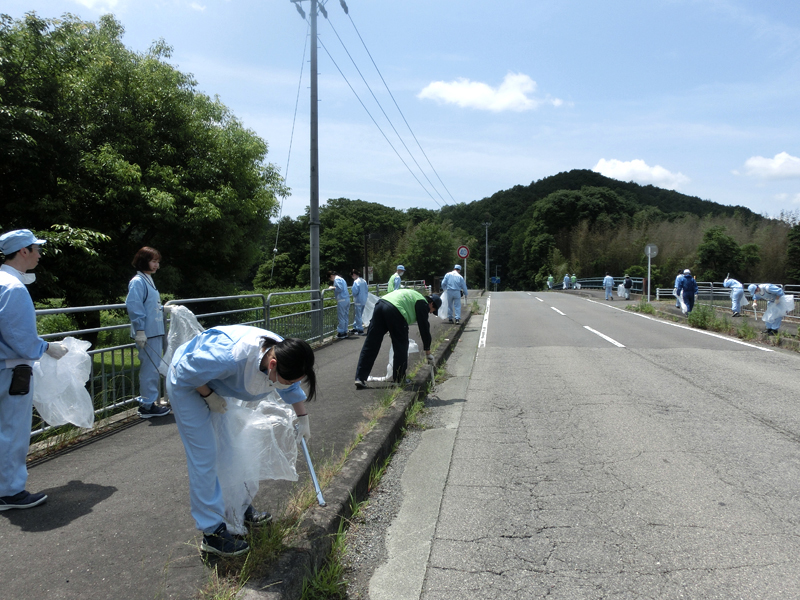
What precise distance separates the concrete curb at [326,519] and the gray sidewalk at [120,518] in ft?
0.09

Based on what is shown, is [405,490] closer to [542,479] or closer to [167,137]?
[542,479]

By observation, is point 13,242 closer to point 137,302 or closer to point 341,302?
point 137,302

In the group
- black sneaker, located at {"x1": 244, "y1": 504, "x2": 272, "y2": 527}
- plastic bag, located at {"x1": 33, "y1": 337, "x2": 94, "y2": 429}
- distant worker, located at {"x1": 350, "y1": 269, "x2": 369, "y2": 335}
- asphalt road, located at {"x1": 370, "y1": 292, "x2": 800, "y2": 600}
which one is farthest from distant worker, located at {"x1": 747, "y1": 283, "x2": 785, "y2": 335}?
plastic bag, located at {"x1": 33, "y1": 337, "x2": 94, "y2": 429}

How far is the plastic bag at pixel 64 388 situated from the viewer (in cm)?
402

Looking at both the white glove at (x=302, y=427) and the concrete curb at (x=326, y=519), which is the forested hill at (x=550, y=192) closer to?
the concrete curb at (x=326, y=519)

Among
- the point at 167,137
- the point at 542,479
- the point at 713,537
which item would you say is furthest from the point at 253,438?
the point at 167,137

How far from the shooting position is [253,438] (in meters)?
2.90

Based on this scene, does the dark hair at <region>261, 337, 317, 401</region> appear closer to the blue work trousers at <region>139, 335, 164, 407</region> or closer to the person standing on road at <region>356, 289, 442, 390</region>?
the blue work trousers at <region>139, 335, 164, 407</region>

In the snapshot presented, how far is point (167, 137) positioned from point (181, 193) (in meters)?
2.08

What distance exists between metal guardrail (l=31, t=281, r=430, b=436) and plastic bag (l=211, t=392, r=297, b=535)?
107 inches

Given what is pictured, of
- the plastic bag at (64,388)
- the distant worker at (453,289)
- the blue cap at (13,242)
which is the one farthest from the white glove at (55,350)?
the distant worker at (453,289)

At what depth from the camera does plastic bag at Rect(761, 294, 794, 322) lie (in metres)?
12.9

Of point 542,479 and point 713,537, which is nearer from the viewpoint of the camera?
point 713,537

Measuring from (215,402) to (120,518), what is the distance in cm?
134
